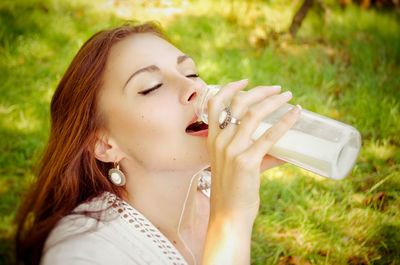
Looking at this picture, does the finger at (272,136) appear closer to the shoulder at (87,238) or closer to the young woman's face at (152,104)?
the young woman's face at (152,104)

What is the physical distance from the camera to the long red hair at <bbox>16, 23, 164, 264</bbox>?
1.93 m

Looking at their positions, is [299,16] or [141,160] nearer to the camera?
[141,160]

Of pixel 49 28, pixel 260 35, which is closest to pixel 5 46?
pixel 49 28

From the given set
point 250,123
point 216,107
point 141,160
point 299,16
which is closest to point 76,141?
point 141,160

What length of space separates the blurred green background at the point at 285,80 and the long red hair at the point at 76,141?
736 millimetres

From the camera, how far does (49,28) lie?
14.1 feet

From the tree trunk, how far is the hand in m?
2.81

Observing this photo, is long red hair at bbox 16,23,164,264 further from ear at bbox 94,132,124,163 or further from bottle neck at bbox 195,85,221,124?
bottle neck at bbox 195,85,221,124

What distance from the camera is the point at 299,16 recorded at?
4.20 meters

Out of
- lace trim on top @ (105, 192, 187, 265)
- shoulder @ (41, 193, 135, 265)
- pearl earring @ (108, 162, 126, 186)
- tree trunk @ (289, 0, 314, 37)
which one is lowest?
tree trunk @ (289, 0, 314, 37)

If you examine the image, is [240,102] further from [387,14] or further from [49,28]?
[387,14]

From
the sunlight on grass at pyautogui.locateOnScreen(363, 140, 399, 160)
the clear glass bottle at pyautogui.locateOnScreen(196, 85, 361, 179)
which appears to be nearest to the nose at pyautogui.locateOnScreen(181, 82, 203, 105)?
the clear glass bottle at pyautogui.locateOnScreen(196, 85, 361, 179)

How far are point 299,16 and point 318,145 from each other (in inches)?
113

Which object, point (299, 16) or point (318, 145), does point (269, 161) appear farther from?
point (299, 16)
